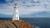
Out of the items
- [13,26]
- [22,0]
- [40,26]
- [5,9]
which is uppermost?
[22,0]

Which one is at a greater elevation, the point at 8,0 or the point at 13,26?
the point at 8,0

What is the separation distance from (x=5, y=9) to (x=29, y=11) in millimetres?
425

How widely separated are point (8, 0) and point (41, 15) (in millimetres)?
644

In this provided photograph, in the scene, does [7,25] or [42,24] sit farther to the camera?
[42,24]

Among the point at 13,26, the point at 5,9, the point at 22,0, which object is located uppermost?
the point at 22,0

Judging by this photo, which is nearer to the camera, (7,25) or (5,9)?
(7,25)

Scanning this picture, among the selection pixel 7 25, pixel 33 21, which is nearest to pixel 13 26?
pixel 7 25

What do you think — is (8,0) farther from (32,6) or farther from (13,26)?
(13,26)

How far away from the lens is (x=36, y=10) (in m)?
2.29

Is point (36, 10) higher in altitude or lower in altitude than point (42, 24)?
higher

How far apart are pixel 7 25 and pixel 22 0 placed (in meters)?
0.91

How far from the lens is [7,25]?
149cm

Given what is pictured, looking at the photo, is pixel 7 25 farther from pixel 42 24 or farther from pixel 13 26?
pixel 42 24

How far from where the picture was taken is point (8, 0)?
7.50ft
